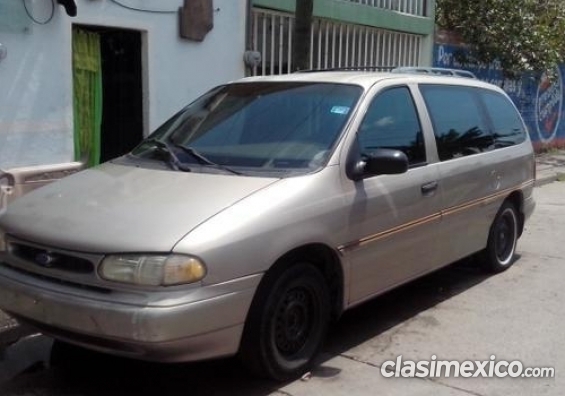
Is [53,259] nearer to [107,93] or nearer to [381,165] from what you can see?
[381,165]

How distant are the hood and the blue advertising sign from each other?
11186 mm

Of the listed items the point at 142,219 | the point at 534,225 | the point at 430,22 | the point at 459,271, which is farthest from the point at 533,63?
the point at 142,219

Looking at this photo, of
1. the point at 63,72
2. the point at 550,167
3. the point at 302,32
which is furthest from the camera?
the point at 550,167

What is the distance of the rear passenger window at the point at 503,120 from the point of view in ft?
20.8

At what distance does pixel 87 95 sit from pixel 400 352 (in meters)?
4.88

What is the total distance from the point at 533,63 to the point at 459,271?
32.1 feet

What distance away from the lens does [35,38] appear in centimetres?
713

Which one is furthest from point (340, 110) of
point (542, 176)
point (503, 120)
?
point (542, 176)

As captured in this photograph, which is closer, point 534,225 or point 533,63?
point 534,225

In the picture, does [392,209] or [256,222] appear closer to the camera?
[256,222]

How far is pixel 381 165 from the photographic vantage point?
14.3ft

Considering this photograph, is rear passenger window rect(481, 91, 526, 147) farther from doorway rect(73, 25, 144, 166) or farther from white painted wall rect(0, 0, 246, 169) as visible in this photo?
doorway rect(73, 25, 144, 166)

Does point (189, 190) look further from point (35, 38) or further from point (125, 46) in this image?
point (125, 46)

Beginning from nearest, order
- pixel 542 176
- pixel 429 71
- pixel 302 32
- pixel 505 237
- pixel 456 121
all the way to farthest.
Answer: pixel 456 121 < pixel 429 71 < pixel 505 237 < pixel 302 32 < pixel 542 176
